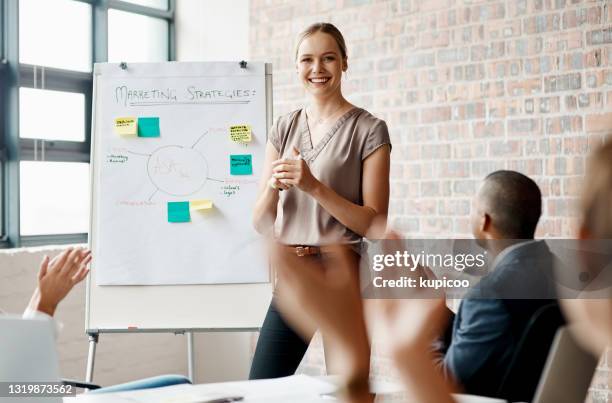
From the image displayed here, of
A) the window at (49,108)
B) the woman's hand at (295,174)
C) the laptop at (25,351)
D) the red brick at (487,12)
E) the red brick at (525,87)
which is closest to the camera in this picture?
the laptop at (25,351)

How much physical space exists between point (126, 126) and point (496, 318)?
249cm

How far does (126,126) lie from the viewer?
3.53 m

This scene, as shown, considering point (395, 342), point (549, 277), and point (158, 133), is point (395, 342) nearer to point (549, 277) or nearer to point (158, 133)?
point (549, 277)

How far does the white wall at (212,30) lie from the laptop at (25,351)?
3948 mm

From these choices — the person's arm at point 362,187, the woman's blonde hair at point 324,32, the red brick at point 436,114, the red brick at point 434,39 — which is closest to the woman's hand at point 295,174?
the person's arm at point 362,187

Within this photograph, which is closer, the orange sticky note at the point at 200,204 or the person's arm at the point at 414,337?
the person's arm at the point at 414,337

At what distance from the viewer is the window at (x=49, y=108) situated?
169 inches

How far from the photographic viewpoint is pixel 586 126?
3703 mm

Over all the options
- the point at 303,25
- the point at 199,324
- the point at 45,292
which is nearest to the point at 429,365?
the point at 45,292

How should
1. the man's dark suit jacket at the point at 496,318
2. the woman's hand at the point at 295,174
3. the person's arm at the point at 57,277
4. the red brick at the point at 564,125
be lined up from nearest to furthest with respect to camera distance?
the man's dark suit jacket at the point at 496,318, the person's arm at the point at 57,277, the woman's hand at the point at 295,174, the red brick at the point at 564,125

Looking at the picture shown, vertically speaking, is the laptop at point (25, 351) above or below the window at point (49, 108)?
below

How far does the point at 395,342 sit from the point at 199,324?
2.80m

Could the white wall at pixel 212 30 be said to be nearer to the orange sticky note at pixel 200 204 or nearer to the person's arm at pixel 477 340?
the orange sticky note at pixel 200 204

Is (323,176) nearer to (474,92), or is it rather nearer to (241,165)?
→ (241,165)
